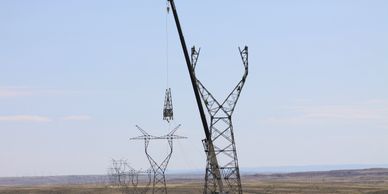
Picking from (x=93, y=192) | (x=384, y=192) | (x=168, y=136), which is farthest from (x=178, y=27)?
(x=93, y=192)

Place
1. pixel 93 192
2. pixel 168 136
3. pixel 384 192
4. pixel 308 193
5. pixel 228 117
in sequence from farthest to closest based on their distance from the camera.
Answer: pixel 93 192
pixel 308 193
pixel 384 192
pixel 168 136
pixel 228 117

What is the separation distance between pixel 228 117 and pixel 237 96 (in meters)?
2.69

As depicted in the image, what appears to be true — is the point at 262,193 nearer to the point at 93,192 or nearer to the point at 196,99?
the point at 93,192

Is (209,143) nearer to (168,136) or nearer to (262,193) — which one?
(168,136)

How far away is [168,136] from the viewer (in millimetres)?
86562

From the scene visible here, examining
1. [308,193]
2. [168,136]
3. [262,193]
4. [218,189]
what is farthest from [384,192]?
[218,189]

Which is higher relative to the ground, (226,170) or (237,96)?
(237,96)

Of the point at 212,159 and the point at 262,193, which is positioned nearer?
the point at 212,159

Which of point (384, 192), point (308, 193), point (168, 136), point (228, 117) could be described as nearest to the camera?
point (228, 117)

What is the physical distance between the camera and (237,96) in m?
66.8

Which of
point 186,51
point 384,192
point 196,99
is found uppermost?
point 186,51

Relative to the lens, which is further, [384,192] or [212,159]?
[384,192]

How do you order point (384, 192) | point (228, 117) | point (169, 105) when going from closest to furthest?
point (228, 117) < point (169, 105) < point (384, 192)

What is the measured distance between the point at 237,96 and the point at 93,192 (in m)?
121
